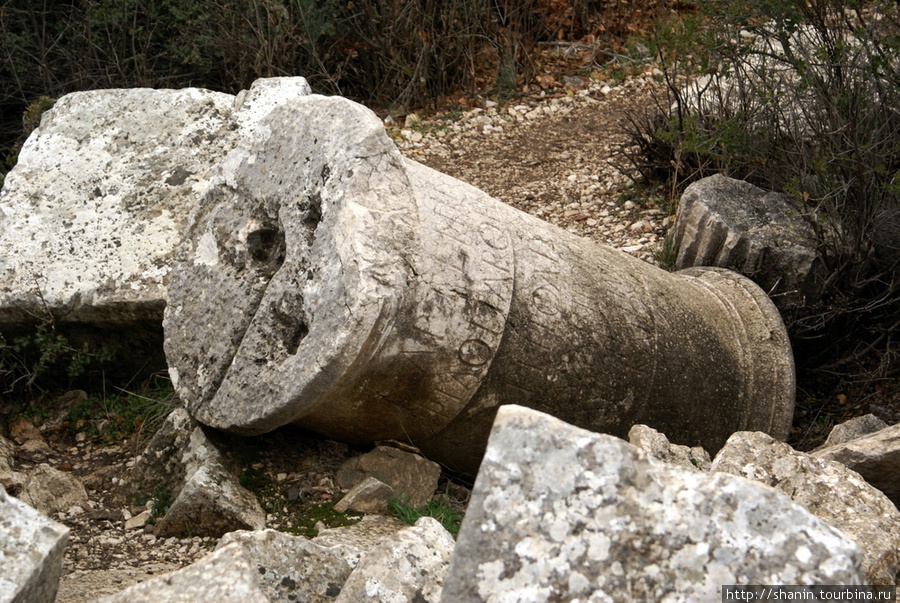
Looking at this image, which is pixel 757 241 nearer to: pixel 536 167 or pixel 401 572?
pixel 536 167

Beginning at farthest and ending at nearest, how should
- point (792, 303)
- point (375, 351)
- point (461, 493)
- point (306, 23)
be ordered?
point (306, 23) < point (792, 303) < point (461, 493) < point (375, 351)


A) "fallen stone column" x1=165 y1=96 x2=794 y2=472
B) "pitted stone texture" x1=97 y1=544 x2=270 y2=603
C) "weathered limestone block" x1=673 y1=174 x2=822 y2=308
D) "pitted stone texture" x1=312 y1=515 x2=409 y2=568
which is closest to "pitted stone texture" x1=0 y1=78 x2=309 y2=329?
"fallen stone column" x1=165 y1=96 x2=794 y2=472

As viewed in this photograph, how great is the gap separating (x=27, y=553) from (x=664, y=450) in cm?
177

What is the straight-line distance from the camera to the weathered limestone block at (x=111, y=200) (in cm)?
411

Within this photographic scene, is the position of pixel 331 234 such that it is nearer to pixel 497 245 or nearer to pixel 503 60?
pixel 497 245

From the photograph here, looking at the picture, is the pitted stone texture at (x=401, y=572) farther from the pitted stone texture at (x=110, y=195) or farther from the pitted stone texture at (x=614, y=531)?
the pitted stone texture at (x=110, y=195)

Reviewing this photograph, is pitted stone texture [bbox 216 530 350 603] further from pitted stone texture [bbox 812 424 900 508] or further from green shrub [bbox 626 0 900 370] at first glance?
green shrub [bbox 626 0 900 370]

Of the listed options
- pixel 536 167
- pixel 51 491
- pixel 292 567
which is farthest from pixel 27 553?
pixel 536 167

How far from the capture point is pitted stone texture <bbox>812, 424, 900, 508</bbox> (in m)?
2.98

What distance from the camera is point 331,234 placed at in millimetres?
2936

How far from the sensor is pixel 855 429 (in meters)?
3.74

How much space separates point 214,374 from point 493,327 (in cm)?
100

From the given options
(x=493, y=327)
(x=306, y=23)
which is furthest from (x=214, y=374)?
(x=306, y=23)

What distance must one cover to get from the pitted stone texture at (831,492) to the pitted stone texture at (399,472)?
3.68 ft
